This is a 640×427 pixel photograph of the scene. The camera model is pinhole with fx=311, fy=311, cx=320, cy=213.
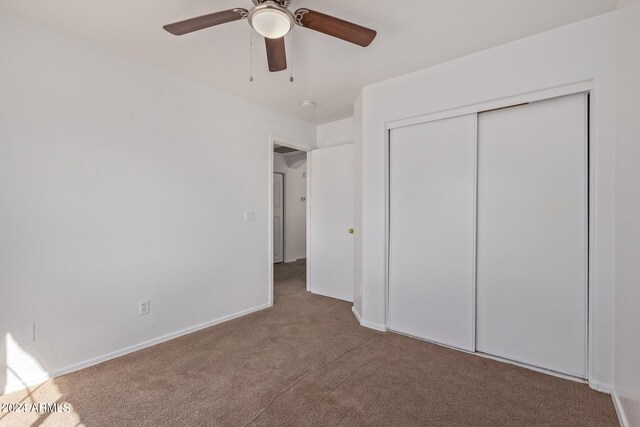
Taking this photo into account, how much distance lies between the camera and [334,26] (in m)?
1.64

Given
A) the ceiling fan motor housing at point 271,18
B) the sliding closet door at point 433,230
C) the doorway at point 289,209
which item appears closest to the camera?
the ceiling fan motor housing at point 271,18

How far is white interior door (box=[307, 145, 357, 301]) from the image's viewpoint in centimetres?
385

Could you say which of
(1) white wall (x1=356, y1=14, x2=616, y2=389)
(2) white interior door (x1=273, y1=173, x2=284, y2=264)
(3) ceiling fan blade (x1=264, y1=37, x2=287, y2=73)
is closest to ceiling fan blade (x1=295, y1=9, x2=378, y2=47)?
(3) ceiling fan blade (x1=264, y1=37, x2=287, y2=73)

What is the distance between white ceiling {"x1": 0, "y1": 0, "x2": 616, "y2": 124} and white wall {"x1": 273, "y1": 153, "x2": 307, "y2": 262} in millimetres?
3598

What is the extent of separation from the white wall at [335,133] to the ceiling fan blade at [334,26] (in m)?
2.21

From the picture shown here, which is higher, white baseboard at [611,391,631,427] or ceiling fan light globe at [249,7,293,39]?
ceiling fan light globe at [249,7,293,39]

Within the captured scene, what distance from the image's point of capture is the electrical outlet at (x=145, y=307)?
8.41ft

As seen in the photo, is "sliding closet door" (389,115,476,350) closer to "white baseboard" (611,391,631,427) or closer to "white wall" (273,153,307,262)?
"white baseboard" (611,391,631,427)

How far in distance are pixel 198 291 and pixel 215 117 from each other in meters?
1.71

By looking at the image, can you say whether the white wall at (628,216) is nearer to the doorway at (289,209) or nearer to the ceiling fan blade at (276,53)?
the ceiling fan blade at (276,53)

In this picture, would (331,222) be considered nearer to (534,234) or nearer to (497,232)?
(497,232)

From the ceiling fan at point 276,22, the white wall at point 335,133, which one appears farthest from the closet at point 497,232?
the ceiling fan at point 276,22

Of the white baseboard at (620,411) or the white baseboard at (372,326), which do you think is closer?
the white baseboard at (620,411)

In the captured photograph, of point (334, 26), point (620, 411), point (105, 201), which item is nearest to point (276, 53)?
point (334, 26)
